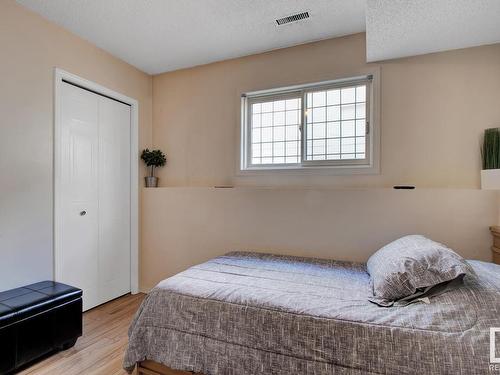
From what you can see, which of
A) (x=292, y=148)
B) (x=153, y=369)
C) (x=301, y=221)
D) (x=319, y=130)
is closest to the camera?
(x=153, y=369)

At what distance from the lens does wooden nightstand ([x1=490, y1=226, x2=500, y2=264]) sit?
1.89m

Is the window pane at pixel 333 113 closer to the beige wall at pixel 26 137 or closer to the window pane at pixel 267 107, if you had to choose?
the window pane at pixel 267 107

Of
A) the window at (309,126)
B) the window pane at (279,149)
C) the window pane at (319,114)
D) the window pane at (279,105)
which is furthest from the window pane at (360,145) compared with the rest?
the window pane at (279,105)

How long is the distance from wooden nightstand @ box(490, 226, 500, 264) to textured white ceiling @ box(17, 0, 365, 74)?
1.86 metres

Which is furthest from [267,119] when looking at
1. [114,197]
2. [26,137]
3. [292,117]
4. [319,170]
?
[26,137]

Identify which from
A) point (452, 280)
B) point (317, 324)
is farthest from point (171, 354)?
point (452, 280)

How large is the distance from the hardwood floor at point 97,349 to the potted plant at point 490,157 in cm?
281

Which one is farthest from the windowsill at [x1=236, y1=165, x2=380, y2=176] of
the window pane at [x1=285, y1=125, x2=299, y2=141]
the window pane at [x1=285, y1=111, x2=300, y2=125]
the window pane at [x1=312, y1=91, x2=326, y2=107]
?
the window pane at [x1=312, y1=91, x2=326, y2=107]

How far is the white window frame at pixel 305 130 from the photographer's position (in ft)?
7.90

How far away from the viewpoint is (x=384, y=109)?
7.80 feet

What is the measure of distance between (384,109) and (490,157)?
833 mm

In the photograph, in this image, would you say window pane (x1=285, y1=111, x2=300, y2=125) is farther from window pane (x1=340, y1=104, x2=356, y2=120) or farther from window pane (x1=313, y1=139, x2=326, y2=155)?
window pane (x1=340, y1=104, x2=356, y2=120)

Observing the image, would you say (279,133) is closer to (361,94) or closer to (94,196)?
(361,94)

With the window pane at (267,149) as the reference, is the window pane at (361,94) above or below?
above
